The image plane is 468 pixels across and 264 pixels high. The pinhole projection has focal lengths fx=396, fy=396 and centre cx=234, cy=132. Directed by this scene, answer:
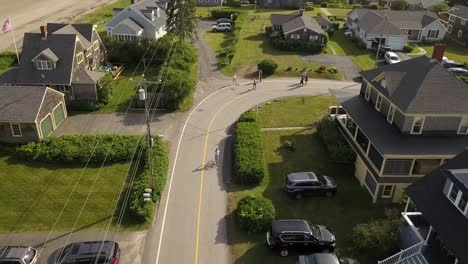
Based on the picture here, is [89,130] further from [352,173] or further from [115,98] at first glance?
[352,173]

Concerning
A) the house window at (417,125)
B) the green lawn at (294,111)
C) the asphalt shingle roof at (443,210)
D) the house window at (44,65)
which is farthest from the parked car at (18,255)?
the house window at (417,125)

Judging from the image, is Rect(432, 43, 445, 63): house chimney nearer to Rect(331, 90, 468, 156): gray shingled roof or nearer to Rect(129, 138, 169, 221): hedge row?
Rect(331, 90, 468, 156): gray shingled roof

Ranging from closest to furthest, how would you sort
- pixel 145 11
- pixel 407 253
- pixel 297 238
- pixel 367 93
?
pixel 407 253 < pixel 297 238 < pixel 367 93 < pixel 145 11

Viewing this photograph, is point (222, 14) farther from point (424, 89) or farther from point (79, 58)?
point (424, 89)

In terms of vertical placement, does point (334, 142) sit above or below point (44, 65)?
below

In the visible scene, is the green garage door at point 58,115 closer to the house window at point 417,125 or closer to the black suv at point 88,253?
the black suv at point 88,253

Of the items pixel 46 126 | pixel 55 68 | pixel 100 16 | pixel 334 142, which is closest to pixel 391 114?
pixel 334 142

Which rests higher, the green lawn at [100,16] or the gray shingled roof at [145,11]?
the gray shingled roof at [145,11]
